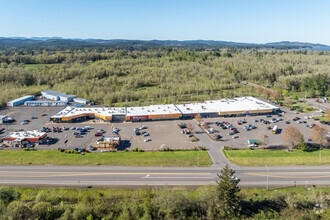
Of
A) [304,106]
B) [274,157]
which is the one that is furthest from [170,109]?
[304,106]

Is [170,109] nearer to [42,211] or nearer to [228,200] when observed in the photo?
[228,200]

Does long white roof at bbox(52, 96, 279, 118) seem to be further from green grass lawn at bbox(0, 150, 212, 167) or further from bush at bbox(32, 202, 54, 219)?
bush at bbox(32, 202, 54, 219)

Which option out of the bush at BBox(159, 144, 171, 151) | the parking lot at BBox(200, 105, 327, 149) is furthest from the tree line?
the parking lot at BBox(200, 105, 327, 149)

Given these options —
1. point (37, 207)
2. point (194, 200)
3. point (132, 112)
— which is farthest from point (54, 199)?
point (132, 112)

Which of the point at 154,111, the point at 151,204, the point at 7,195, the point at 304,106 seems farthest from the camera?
the point at 304,106

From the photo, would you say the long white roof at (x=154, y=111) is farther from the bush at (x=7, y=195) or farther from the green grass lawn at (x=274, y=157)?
the bush at (x=7, y=195)

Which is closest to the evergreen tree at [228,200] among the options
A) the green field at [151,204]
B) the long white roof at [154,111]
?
the green field at [151,204]
